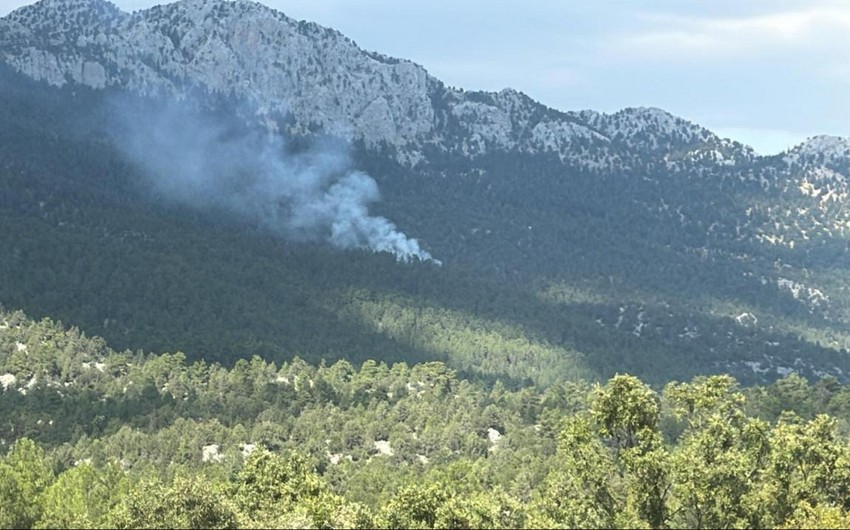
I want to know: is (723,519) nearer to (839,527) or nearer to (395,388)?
(839,527)

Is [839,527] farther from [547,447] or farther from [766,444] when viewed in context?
[547,447]

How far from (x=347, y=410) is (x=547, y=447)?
3966 centimetres

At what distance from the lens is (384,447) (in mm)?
148375

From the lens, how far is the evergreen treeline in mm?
59688

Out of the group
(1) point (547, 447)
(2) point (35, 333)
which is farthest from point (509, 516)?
(2) point (35, 333)

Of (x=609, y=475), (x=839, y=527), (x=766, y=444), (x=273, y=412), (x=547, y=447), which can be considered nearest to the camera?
(x=839, y=527)

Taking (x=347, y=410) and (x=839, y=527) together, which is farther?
(x=347, y=410)

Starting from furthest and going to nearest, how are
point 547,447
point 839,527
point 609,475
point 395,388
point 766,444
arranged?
point 395,388 → point 547,447 → point 766,444 → point 609,475 → point 839,527

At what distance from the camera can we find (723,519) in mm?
59250

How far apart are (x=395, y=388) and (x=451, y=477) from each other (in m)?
67.5

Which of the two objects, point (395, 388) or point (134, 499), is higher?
point (134, 499)

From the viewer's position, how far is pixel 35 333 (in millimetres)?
189375

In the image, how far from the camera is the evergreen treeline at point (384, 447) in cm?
5969

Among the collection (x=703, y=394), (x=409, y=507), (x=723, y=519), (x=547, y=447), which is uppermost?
(x=703, y=394)
